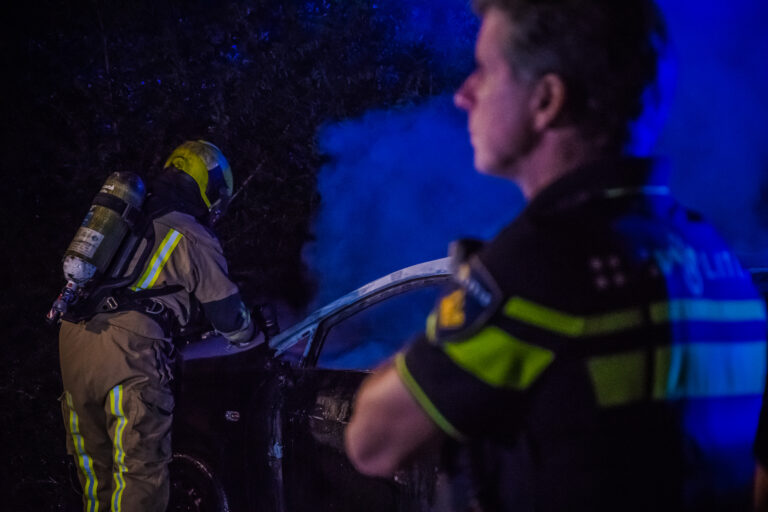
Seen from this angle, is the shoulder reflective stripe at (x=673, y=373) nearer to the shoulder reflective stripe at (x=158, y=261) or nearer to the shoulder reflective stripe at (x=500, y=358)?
the shoulder reflective stripe at (x=500, y=358)

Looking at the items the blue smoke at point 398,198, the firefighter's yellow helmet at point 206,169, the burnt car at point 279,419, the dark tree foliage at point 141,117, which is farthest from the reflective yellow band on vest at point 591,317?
the blue smoke at point 398,198

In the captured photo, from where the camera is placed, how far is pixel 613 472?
787mm

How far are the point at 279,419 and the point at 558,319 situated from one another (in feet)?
7.65

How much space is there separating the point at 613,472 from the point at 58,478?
16.7ft

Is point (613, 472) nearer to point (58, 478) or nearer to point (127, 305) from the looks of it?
point (127, 305)

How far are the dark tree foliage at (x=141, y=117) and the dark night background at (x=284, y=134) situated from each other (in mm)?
16

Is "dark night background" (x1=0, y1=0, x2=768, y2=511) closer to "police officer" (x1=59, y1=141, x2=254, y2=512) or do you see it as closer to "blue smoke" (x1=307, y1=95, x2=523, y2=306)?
"blue smoke" (x1=307, y1=95, x2=523, y2=306)

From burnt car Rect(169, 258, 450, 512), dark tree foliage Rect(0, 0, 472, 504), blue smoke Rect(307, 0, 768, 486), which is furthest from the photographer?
blue smoke Rect(307, 0, 768, 486)

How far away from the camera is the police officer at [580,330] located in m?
0.76

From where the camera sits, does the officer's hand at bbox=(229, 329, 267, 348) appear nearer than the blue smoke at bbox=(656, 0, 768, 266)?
Yes

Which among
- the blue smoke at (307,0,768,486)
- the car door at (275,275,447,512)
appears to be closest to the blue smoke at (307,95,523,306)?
the blue smoke at (307,0,768,486)

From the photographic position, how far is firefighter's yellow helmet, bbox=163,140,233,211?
3275mm

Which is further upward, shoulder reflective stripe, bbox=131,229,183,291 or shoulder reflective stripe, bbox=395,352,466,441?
shoulder reflective stripe, bbox=131,229,183,291

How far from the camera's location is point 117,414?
2.85 m
